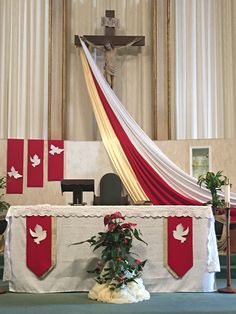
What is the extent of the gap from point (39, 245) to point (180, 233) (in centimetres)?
126

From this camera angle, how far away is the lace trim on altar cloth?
4.69 m

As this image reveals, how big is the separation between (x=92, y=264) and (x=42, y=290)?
0.48m

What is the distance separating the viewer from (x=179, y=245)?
15.4ft

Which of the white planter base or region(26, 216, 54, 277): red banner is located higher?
region(26, 216, 54, 277): red banner

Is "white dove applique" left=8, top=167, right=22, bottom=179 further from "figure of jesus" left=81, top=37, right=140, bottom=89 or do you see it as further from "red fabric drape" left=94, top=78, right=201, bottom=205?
"figure of jesus" left=81, top=37, right=140, bottom=89

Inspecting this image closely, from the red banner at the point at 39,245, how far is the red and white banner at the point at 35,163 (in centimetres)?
299

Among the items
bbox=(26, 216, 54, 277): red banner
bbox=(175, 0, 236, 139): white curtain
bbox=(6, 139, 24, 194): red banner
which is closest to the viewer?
bbox=(26, 216, 54, 277): red banner

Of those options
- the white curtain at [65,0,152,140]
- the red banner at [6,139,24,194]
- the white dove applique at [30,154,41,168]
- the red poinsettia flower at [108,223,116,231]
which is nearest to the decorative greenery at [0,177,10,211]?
the red banner at [6,139,24,194]

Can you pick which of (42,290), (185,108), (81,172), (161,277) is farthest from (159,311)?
(185,108)

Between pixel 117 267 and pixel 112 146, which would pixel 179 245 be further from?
pixel 112 146

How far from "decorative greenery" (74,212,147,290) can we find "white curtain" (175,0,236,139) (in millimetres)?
3871

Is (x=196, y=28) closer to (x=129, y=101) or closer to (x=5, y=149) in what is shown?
(x=129, y=101)

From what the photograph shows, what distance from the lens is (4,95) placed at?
26.5 ft

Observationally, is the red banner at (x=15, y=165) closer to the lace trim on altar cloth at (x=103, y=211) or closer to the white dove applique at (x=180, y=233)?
the lace trim on altar cloth at (x=103, y=211)
